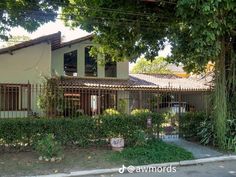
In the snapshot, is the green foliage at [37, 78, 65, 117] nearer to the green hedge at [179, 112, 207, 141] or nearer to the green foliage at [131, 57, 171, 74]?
the green hedge at [179, 112, 207, 141]

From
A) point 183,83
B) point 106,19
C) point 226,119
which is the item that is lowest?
point 226,119

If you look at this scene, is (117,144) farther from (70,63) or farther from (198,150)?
(70,63)

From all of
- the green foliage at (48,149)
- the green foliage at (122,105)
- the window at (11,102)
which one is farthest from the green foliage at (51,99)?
the green foliage at (122,105)

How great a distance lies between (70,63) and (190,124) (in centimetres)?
1169

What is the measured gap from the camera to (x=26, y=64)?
64.6 feet

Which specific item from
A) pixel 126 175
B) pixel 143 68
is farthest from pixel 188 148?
pixel 143 68

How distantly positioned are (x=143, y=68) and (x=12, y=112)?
1294 inches

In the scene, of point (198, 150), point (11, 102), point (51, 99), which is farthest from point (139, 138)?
point (11, 102)

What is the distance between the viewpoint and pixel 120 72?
24.8m

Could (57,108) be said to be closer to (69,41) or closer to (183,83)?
(69,41)

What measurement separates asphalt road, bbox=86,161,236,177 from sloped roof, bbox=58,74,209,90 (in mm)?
8820

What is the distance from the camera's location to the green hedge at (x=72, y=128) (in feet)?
36.0

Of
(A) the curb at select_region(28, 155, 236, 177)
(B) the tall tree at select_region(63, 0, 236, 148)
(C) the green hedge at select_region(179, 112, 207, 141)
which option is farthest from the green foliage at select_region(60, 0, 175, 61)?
(A) the curb at select_region(28, 155, 236, 177)

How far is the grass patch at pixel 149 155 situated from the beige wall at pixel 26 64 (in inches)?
413
